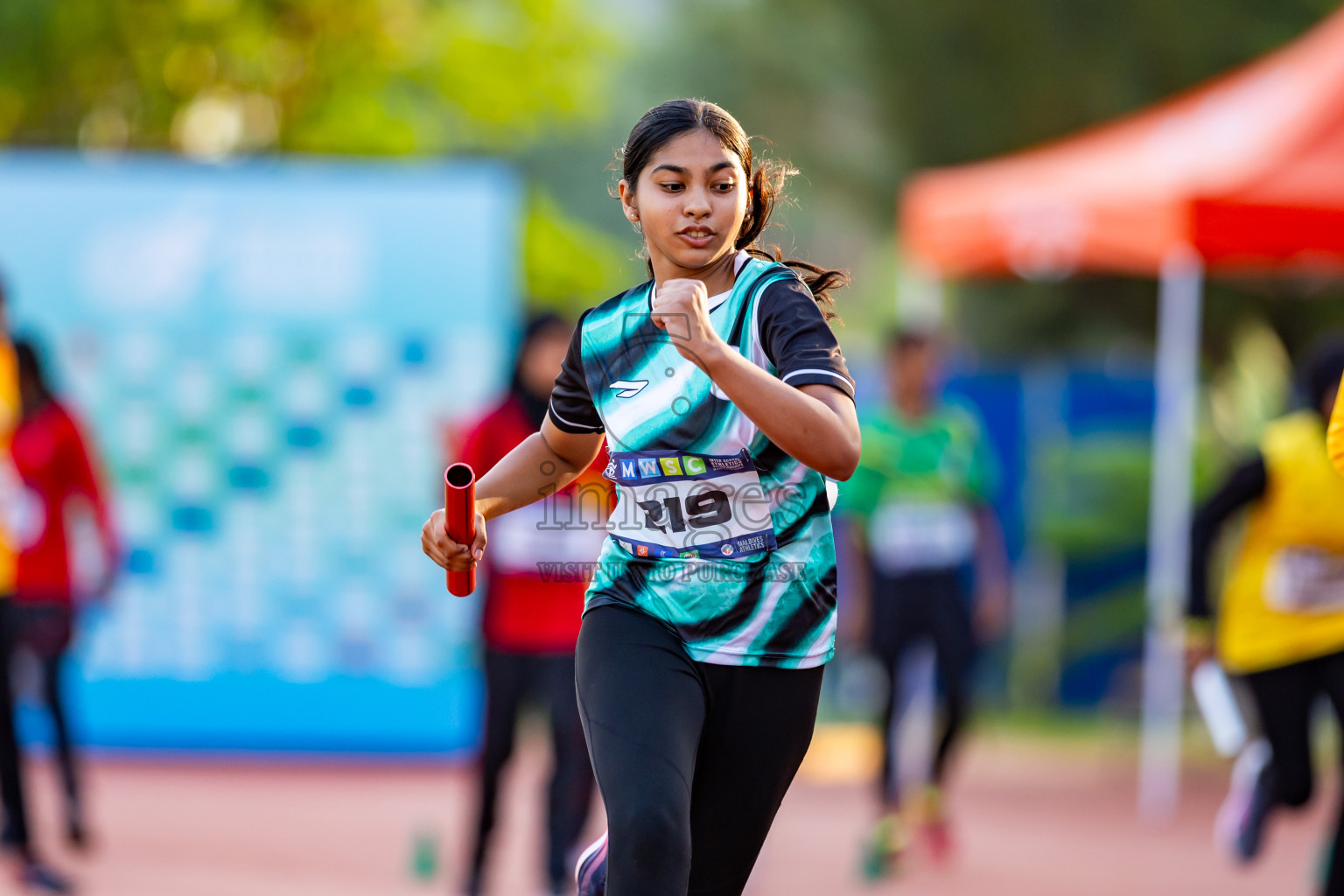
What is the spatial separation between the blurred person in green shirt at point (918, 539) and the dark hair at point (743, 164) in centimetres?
458

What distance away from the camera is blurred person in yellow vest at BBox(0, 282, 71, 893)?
660 centimetres

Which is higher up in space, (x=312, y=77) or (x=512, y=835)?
(x=312, y=77)

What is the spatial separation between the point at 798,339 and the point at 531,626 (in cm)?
366

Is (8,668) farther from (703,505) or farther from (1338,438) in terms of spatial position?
(1338,438)

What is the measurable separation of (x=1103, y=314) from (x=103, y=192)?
10364 mm

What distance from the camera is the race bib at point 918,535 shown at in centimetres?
803

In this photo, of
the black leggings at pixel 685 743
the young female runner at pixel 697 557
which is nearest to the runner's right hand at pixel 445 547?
the young female runner at pixel 697 557

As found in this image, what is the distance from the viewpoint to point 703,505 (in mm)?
3236

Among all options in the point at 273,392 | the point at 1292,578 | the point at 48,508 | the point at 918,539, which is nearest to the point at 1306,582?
the point at 1292,578

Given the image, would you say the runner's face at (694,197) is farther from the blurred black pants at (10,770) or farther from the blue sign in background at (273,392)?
the blue sign in background at (273,392)

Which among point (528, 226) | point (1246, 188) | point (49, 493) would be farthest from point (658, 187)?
point (528, 226)

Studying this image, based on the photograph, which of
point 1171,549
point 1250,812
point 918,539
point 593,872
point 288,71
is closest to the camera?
point 593,872

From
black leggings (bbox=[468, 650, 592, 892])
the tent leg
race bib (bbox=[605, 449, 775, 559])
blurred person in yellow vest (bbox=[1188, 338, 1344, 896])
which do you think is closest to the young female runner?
race bib (bbox=[605, 449, 775, 559])

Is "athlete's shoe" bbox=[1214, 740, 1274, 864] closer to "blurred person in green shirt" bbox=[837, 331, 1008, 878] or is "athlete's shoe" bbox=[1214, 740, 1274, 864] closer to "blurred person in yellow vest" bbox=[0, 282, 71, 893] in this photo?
"blurred person in green shirt" bbox=[837, 331, 1008, 878]
